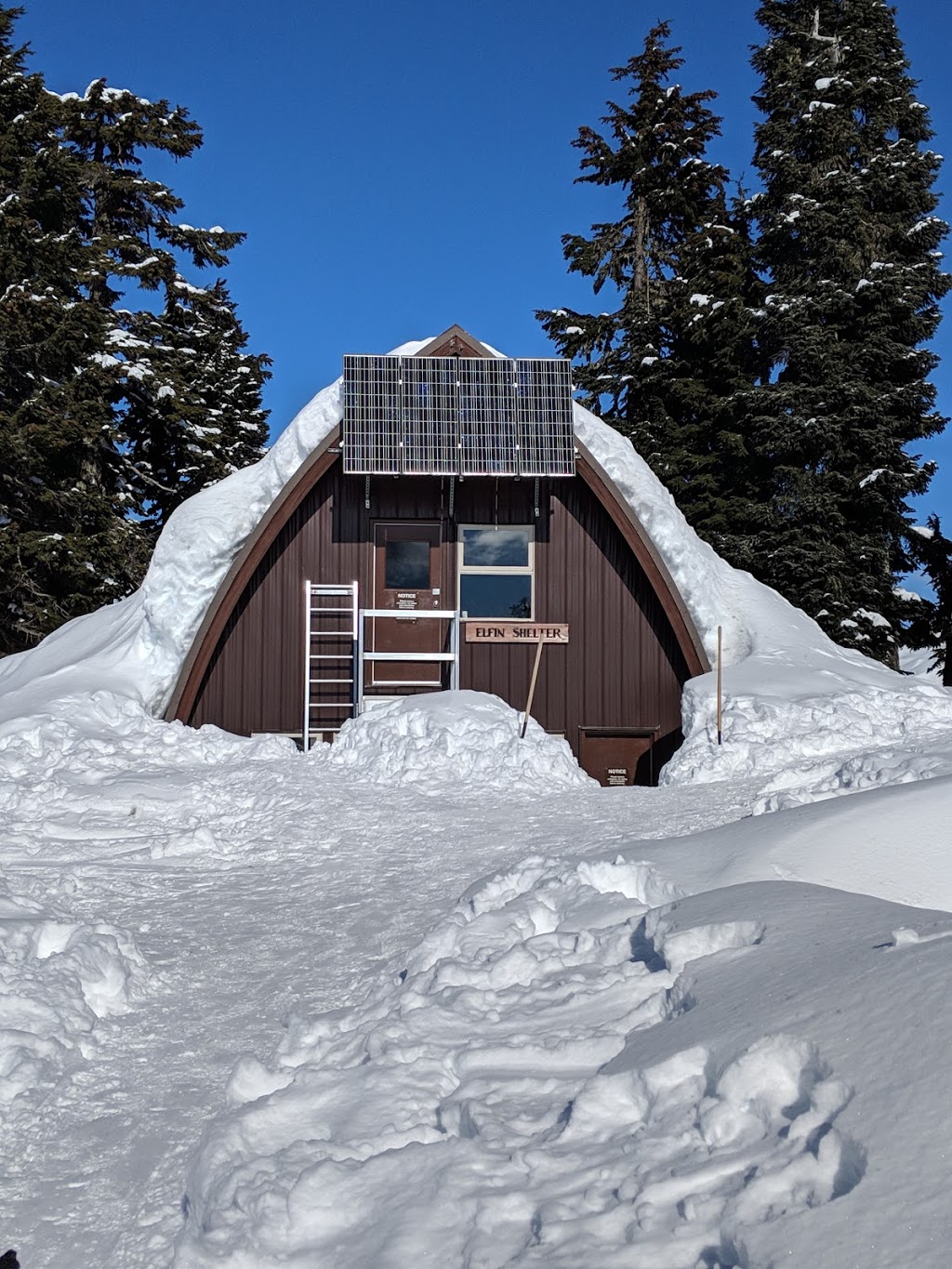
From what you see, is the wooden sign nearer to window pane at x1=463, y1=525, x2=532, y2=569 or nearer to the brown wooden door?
the brown wooden door

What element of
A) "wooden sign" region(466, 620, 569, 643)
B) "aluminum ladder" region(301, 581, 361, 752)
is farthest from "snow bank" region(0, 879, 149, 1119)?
"wooden sign" region(466, 620, 569, 643)

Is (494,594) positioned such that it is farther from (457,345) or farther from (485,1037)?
(485,1037)

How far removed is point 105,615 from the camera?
1738 cm

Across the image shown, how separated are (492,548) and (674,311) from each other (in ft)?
44.9

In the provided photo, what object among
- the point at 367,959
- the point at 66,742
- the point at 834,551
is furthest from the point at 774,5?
the point at 367,959

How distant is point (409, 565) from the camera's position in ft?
52.2

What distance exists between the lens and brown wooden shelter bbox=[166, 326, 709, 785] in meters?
15.3

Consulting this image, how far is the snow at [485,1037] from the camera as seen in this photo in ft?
9.59

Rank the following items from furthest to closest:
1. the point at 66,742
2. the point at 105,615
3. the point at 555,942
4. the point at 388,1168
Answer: the point at 105,615, the point at 66,742, the point at 555,942, the point at 388,1168

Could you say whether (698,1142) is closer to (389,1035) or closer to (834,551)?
(389,1035)

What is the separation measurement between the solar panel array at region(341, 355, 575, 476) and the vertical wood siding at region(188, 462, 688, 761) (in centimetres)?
81

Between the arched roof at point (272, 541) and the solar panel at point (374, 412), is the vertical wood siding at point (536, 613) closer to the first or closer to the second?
the arched roof at point (272, 541)

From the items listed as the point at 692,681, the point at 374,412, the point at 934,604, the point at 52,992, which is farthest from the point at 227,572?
the point at 934,604

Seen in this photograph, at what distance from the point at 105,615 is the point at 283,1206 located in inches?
599
